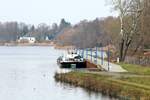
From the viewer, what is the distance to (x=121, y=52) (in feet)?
250

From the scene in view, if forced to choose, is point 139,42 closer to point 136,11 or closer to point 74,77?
point 136,11

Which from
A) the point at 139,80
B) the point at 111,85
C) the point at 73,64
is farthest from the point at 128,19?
the point at 111,85

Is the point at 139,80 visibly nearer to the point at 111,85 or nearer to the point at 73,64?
the point at 111,85

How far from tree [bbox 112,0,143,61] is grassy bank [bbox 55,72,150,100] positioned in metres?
22.6

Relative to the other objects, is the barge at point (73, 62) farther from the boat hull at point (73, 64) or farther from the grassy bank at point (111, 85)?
the grassy bank at point (111, 85)

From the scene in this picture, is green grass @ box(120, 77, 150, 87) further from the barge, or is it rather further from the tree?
the barge

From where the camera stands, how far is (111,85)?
140 feet

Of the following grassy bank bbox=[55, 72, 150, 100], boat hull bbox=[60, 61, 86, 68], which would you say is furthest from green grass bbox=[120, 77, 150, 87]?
boat hull bbox=[60, 61, 86, 68]

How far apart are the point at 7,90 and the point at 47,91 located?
13.1ft

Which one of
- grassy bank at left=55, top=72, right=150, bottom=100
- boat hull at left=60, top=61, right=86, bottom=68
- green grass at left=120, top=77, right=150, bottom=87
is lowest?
grassy bank at left=55, top=72, right=150, bottom=100

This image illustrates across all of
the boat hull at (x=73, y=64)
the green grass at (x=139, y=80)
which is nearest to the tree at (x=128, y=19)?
the boat hull at (x=73, y=64)

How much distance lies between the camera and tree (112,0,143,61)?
248ft

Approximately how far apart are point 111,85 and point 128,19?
35919mm

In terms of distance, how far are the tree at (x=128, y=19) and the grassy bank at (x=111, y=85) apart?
74.3 feet
